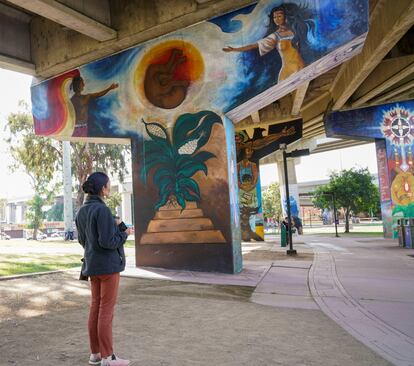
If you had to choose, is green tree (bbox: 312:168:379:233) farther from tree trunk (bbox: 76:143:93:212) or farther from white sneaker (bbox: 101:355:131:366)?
white sneaker (bbox: 101:355:131:366)

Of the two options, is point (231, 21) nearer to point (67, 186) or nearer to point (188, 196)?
point (188, 196)

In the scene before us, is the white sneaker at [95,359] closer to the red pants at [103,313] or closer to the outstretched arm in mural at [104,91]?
the red pants at [103,313]

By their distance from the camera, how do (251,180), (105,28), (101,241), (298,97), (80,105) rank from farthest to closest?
1. (251,180)
2. (298,97)
3. (80,105)
4. (105,28)
5. (101,241)

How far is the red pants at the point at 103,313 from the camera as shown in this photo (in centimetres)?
327

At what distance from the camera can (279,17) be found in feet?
30.7

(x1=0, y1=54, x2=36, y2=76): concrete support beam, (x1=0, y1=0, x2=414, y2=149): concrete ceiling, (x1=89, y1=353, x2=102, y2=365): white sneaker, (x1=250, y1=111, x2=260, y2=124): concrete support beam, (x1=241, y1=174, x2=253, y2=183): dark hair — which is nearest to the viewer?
(x1=89, y1=353, x2=102, y2=365): white sneaker

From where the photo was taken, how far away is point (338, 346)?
3875 millimetres

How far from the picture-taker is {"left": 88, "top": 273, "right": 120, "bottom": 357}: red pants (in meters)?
3.27

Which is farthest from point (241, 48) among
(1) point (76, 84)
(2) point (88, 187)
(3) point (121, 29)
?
(2) point (88, 187)

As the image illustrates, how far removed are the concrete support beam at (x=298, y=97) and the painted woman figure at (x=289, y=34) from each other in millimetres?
4988

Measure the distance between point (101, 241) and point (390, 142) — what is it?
22.7m

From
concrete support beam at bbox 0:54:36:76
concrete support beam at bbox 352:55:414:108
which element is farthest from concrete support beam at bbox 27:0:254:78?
concrete support beam at bbox 352:55:414:108

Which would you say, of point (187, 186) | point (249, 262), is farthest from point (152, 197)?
point (249, 262)

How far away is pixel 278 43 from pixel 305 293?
6.15 m
